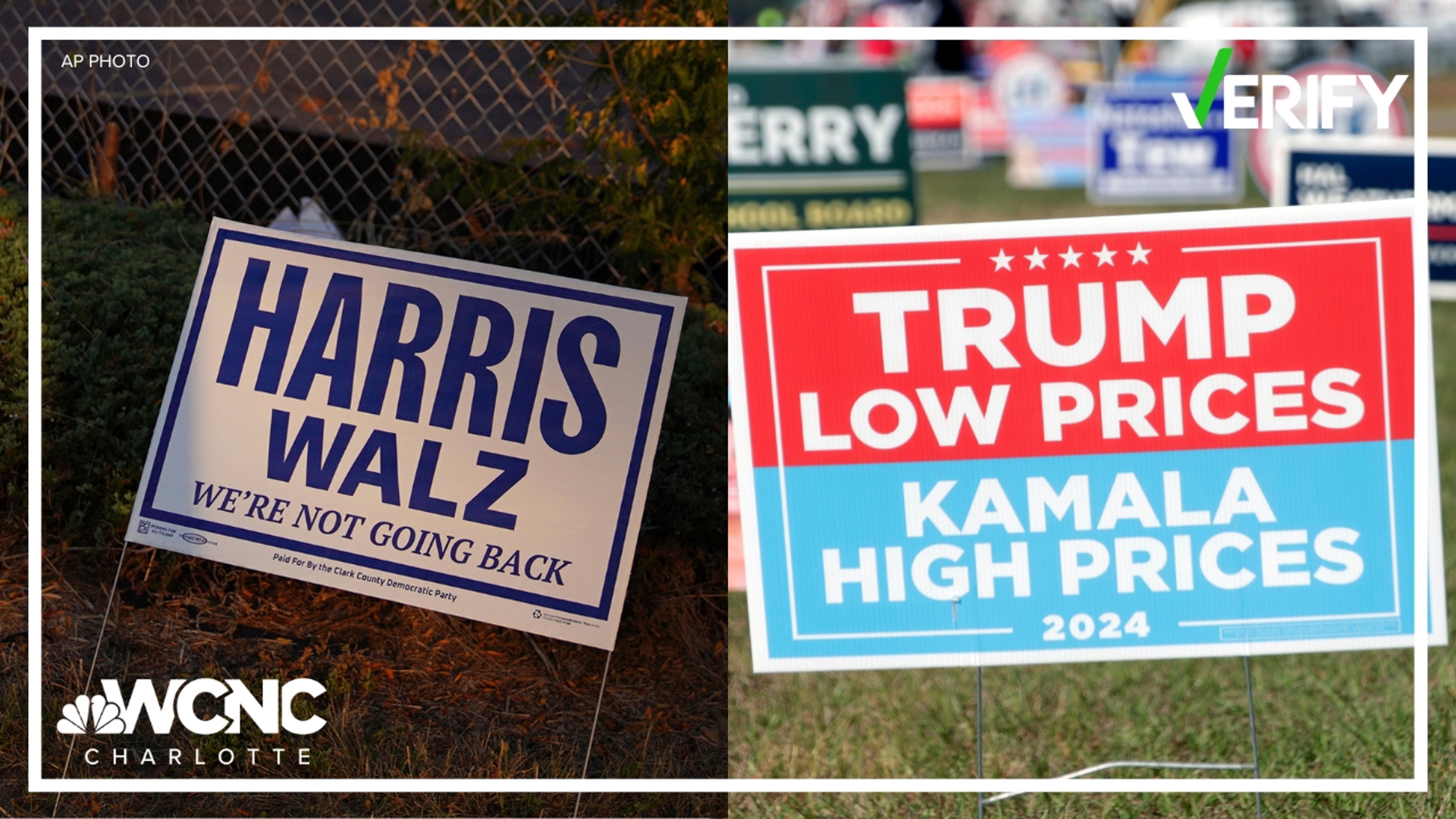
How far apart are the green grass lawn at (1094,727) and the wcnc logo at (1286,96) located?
1.63m

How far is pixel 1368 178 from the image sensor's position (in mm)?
3852

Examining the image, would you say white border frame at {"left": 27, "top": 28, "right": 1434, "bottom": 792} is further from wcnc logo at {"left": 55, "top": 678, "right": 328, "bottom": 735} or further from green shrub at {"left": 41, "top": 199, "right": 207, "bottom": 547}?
green shrub at {"left": 41, "top": 199, "right": 207, "bottom": 547}

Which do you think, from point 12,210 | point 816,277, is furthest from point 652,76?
point 12,210

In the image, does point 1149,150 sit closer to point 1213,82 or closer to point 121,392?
point 1213,82

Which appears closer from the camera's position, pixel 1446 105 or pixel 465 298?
pixel 465 298

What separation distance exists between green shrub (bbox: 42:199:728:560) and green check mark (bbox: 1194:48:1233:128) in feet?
4.89

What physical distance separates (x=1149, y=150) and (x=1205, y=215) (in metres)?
7.97

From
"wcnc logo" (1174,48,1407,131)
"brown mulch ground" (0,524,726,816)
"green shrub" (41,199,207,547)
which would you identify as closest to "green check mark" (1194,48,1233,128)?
"wcnc logo" (1174,48,1407,131)

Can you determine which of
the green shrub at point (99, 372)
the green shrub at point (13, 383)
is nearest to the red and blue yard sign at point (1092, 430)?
the green shrub at point (99, 372)

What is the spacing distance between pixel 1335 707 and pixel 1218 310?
5.31 feet

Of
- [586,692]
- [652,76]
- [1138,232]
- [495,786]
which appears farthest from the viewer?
[652,76]

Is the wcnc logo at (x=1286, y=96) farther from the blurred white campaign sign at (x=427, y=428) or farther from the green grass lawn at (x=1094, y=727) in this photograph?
the green grass lawn at (x=1094, y=727)

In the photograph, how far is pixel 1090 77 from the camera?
18.0 m

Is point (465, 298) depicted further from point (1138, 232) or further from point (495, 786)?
point (1138, 232)
